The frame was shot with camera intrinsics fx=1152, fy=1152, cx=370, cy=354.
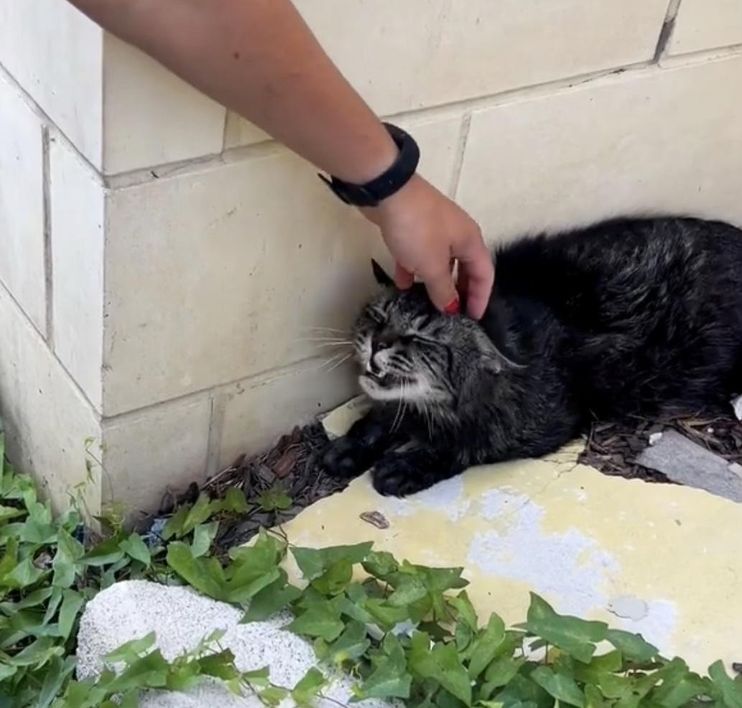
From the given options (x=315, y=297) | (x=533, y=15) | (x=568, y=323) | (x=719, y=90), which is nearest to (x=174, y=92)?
(x=315, y=297)

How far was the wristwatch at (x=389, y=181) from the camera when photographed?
6.48 feet

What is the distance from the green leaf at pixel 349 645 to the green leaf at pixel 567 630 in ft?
0.98

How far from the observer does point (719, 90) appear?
2.80 metres

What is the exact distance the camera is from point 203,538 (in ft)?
7.59

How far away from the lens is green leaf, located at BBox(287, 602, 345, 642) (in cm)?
207

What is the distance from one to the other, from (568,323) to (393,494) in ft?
1.96

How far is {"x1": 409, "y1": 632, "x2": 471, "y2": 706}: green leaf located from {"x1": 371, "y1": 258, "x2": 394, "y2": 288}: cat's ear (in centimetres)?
77

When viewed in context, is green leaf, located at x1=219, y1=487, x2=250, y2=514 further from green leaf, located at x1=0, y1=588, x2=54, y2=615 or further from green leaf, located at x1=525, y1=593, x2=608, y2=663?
green leaf, located at x1=525, y1=593, x2=608, y2=663

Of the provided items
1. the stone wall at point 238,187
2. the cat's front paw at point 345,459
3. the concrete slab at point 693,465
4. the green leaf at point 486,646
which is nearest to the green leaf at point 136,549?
the stone wall at point 238,187

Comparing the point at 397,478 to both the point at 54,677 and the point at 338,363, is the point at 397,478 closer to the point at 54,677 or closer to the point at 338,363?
the point at 338,363

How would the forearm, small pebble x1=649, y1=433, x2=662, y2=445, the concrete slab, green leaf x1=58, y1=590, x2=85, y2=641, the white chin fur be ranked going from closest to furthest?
the forearm, green leaf x1=58, y1=590, x2=85, y2=641, the white chin fur, the concrete slab, small pebble x1=649, y1=433, x2=662, y2=445

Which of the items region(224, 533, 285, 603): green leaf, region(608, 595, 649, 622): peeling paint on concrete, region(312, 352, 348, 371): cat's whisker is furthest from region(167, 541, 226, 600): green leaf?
region(608, 595, 649, 622): peeling paint on concrete

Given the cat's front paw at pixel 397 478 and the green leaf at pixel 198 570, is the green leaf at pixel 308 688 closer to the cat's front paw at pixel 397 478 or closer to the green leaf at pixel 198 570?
the green leaf at pixel 198 570

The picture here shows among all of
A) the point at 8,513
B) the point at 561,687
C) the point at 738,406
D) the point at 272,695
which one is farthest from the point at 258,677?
the point at 738,406
